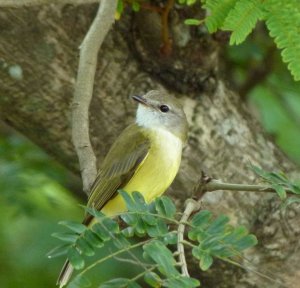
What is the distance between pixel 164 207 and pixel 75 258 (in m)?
0.34

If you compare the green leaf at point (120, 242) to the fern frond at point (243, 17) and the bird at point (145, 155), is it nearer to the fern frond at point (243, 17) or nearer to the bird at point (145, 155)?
the fern frond at point (243, 17)

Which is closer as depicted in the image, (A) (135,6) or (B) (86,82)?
(B) (86,82)

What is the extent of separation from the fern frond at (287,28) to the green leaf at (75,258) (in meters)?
1.29

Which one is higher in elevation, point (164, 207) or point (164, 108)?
point (164, 207)

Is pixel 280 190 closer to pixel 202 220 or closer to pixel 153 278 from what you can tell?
pixel 202 220

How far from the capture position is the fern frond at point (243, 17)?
154 inches

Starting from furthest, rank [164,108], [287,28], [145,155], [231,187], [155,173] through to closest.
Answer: [164,108], [145,155], [155,173], [287,28], [231,187]

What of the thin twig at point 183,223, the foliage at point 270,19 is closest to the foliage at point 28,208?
the foliage at point 270,19

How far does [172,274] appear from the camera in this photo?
2.74 meters

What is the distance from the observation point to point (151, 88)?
4.97 meters

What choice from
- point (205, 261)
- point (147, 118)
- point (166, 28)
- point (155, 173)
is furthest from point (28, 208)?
point (205, 261)

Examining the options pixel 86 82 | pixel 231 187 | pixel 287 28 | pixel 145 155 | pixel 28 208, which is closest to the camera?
pixel 231 187

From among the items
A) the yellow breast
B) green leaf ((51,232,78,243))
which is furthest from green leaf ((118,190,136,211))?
the yellow breast

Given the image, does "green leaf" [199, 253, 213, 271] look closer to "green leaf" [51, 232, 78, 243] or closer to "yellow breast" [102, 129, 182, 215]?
"green leaf" [51, 232, 78, 243]
